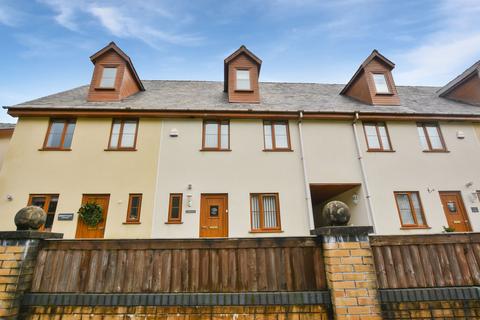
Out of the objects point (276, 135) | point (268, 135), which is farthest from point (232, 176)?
point (276, 135)

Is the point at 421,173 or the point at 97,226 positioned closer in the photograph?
the point at 97,226

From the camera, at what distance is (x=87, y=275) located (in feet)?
9.45

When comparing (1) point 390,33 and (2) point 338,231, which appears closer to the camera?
(2) point 338,231

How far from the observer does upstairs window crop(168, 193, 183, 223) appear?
291 inches

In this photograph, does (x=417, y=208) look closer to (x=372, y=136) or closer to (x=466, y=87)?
(x=372, y=136)

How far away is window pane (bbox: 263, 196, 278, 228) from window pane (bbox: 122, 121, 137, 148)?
19.0ft

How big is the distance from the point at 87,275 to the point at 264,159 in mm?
6442

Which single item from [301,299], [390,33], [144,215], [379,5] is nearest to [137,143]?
[144,215]

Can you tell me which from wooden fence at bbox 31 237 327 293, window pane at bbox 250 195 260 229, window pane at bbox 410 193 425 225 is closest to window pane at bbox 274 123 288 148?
window pane at bbox 250 195 260 229

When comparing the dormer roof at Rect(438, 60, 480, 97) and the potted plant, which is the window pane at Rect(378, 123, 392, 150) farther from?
the potted plant

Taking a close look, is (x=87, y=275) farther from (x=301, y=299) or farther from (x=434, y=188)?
(x=434, y=188)

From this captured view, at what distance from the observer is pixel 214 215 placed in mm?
7594

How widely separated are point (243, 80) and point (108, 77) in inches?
252

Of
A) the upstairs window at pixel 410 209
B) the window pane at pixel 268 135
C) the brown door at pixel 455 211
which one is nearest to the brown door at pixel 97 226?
the window pane at pixel 268 135
